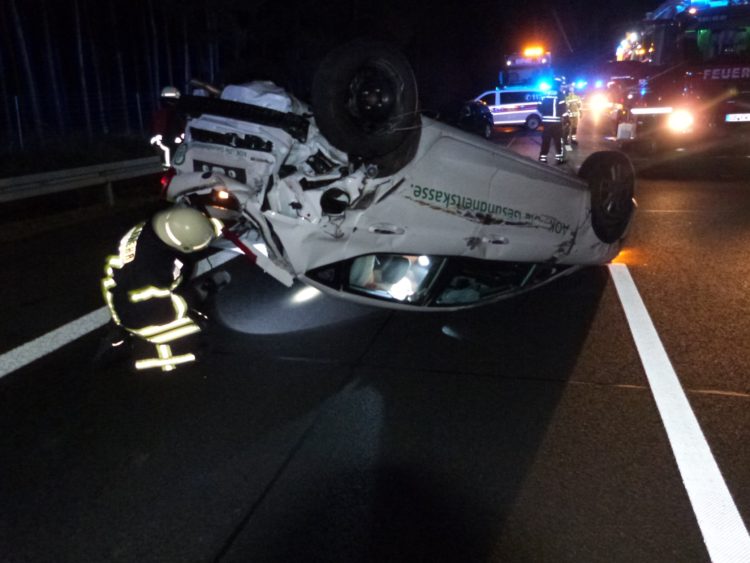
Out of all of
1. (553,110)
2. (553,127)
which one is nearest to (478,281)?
(553,127)

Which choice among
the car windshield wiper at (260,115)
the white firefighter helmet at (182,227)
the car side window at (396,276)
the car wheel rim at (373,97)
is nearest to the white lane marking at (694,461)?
the car side window at (396,276)

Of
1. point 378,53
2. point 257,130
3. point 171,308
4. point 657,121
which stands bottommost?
point 657,121

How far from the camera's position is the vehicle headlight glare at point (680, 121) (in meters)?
13.5

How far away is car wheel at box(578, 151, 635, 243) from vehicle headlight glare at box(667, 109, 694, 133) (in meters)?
9.14

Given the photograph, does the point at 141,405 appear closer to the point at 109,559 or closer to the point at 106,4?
the point at 109,559

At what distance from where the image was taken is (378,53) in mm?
3848

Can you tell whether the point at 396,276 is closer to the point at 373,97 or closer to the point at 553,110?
the point at 373,97

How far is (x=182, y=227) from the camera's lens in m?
3.61

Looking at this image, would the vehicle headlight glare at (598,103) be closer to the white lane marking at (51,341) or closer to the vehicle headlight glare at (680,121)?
the vehicle headlight glare at (680,121)

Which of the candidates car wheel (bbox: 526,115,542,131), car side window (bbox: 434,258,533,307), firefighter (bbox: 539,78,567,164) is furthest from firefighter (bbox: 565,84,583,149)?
car side window (bbox: 434,258,533,307)

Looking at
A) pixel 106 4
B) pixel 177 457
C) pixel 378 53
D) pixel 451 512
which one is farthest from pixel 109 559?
pixel 106 4

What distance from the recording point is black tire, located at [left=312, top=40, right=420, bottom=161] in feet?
12.3

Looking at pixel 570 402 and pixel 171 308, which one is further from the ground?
pixel 171 308

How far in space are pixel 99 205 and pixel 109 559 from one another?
361 inches
